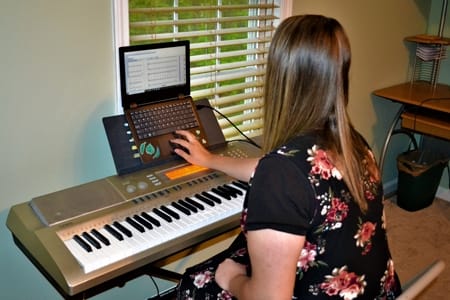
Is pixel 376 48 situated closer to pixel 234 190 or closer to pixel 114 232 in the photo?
pixel 234 190

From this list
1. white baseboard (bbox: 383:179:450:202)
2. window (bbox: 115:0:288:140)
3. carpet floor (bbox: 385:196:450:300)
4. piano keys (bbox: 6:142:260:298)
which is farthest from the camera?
white baseboard (bbox: 383:179:450:202)

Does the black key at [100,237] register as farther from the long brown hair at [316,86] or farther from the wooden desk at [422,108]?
the wooden desk at [422,108]

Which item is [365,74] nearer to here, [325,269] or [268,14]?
[268,14]

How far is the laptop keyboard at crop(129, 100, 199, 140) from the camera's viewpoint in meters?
1.70

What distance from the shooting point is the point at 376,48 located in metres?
2.89

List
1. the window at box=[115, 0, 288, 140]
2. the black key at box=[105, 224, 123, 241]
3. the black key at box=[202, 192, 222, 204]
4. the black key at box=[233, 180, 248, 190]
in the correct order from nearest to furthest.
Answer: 1. the black key at box=[105, 224, 123, 241]
2. the black key at box=[202, 192, 222, 204]
3. the black key at box=[233, 180, 248, 190]
4. the window at box=[115, 0, 288, 140]

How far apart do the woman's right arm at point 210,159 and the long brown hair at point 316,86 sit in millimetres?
501

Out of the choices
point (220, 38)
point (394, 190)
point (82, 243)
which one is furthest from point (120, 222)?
point (394, 190)

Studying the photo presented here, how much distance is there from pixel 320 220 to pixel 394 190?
248cm

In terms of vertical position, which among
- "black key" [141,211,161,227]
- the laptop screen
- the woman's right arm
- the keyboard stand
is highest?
the laptop screen

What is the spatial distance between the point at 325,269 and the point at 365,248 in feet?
0.38

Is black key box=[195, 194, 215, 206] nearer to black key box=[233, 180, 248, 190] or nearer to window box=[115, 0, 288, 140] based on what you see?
black key box=[233, 180, 248, 190]

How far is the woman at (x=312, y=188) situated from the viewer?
107cm

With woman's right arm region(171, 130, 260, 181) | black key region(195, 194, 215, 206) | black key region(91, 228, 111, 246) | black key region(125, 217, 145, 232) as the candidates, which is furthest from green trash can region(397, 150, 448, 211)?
black key region(91, 228, 111, 246)
